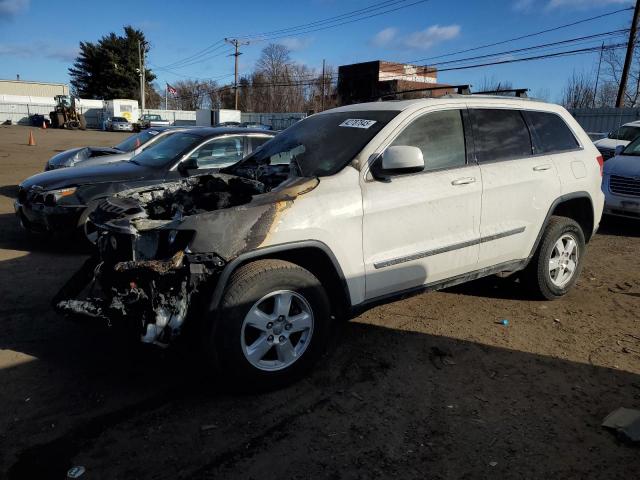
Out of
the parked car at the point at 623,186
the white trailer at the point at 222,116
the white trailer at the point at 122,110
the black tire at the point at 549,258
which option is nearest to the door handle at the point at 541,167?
the black tire at the point at 549,258

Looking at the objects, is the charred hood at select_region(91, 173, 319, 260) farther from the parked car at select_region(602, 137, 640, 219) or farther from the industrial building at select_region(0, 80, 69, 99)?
the industrial building at select_region(0, 80, 69, 99)

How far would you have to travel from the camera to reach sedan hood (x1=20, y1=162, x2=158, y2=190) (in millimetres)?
6141

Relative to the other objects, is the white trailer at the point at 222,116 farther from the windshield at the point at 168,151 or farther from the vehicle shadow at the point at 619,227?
the vehicle shadow at the point at 619,227

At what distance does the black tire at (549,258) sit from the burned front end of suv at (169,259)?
256cm

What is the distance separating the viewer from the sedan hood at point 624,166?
27.5ft

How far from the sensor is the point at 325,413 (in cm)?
301

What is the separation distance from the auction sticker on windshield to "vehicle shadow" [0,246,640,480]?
1.70 metres

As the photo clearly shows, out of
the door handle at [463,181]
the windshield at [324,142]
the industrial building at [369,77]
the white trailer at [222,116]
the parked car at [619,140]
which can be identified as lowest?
the door handle at [463,181]

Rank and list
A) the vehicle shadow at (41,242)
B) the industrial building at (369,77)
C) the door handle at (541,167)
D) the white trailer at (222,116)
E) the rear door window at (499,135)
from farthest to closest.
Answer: the white trailer at (222,116), the industrial building at (369,77), the vehicle shadow at (41,242), the door handle at (541,167), the rear door window at (499,135)

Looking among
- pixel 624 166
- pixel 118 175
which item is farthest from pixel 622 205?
pixel 118 175

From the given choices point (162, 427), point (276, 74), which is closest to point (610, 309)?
point (162, 427)

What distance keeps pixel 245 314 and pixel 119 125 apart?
5295 centimetres

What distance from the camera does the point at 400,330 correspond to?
421 cm

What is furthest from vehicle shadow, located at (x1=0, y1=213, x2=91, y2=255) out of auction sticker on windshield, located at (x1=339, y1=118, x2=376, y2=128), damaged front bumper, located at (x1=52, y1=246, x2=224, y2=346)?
auction sticker on windshield, located at (x1=339, y1=118, x2=376, y2=128)
